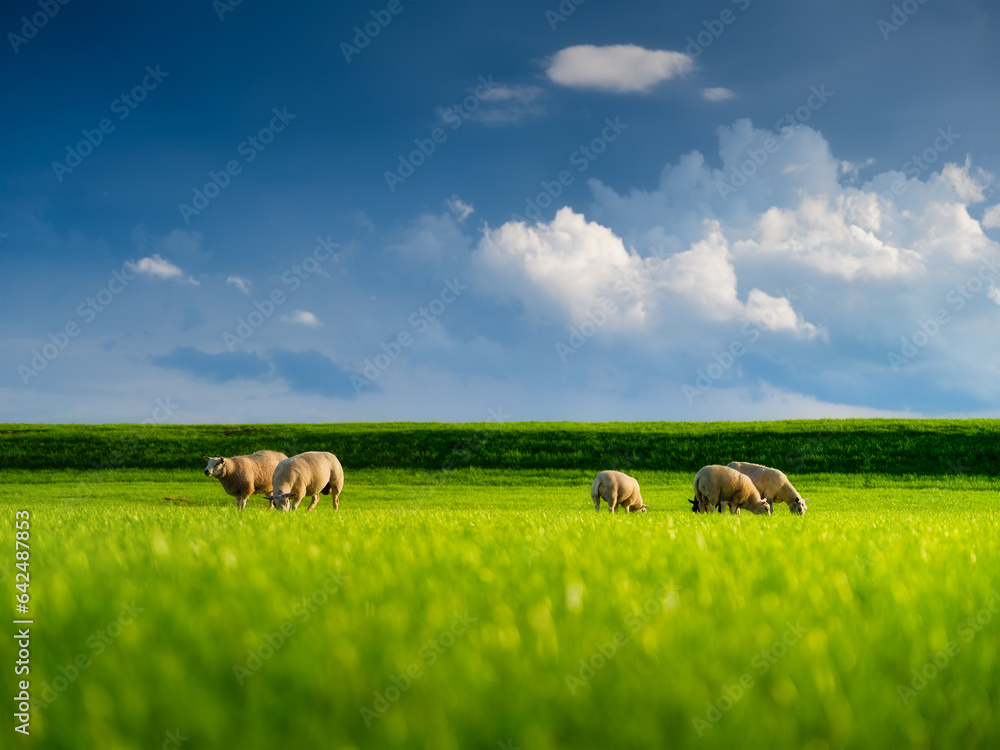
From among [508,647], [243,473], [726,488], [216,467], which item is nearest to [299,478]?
[243,473]

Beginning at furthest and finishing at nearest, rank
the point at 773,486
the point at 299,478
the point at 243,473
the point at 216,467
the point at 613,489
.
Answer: the point at 613,489 < the point at 773,486 < the point at 243,473 < the point at 216,467 < the point at 299,478

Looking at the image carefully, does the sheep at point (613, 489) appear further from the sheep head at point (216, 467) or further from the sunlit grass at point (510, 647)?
the sunlit grass at point (510, 647)

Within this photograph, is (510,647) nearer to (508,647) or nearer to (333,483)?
(508,647)

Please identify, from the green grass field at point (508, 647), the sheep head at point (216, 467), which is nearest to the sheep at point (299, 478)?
the sheep head at point (216, 467)

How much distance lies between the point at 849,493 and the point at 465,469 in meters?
25.4

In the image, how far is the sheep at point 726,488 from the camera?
862 inches

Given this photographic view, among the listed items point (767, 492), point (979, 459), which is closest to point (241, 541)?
point (767, 492)

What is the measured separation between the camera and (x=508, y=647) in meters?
2.68

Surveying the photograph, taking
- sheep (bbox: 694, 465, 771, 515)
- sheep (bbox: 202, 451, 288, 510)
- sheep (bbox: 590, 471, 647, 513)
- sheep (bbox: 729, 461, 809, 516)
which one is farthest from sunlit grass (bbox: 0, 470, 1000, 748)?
sheep (bbox: 729, 461, 809, 516)

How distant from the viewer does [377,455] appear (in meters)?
50.5

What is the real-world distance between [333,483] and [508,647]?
2137 centimetres

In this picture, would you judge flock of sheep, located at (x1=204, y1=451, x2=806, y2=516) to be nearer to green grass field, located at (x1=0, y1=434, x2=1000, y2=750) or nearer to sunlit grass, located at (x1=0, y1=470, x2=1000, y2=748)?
green grass field, located at (x1=0, y1=434, x2=1000, y2=750)

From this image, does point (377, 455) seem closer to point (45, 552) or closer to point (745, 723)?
point (45, 552)

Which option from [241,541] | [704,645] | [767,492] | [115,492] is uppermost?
[704,645]
